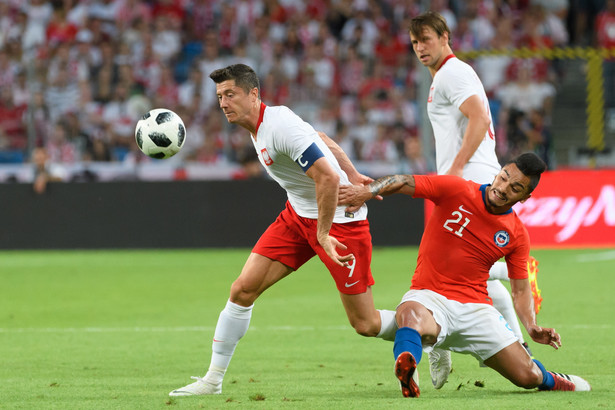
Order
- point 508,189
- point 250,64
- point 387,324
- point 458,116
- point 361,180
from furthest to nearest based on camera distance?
point 250,64, point 458,116, point 387,324, point 361,180, point 508,189

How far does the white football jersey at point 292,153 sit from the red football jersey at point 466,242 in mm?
571

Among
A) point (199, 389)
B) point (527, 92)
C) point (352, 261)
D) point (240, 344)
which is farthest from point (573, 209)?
point (199, 389)

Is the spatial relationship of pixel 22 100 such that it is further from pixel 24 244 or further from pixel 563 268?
pixel 563 268

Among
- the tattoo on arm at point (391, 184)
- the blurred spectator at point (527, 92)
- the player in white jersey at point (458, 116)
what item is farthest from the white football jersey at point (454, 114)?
the blurred spectator at point (527, 92)

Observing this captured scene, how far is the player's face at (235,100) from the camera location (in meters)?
5.59

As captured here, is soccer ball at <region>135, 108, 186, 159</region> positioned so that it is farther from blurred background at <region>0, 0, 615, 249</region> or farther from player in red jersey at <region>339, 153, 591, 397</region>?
blurred background at <region>0, 0, 615, 249</region>

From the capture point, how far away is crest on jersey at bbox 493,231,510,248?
5.57m

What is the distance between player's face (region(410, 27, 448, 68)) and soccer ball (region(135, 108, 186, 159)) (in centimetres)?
159

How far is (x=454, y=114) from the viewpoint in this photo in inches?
250

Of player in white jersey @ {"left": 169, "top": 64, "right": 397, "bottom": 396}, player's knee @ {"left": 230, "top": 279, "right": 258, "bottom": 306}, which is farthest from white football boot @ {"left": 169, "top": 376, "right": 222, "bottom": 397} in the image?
player's knee @ {"left": 230, "top": 279, "right": 258, "bottom": 306}

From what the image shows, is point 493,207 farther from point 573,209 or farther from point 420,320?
point 573,209

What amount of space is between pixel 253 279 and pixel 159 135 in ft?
4.06

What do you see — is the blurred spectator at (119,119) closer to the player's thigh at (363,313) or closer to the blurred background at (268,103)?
the blurred background at (268,103)

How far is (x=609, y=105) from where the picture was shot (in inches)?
625
